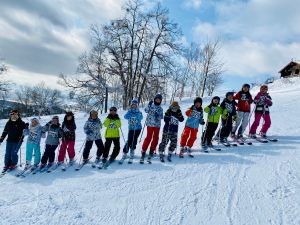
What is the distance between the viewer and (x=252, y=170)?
769cm

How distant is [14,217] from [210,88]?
1981 inches

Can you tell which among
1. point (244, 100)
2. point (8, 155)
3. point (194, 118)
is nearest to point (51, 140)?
point (8, 155)

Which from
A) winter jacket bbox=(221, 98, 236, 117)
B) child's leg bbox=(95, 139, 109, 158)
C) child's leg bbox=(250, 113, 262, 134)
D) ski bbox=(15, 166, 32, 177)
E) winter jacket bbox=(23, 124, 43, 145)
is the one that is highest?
winter jacket bbox=(221, 98, 236, 117)

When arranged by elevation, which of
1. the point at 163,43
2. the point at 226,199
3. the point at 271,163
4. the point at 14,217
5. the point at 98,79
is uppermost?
the point at 163,43

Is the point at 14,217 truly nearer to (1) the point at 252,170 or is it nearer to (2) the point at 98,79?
(1) the point at 252,170

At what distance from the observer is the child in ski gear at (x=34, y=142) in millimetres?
8617

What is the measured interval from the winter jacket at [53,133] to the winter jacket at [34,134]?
0.59 ft

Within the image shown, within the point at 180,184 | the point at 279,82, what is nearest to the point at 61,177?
the point at 180,184

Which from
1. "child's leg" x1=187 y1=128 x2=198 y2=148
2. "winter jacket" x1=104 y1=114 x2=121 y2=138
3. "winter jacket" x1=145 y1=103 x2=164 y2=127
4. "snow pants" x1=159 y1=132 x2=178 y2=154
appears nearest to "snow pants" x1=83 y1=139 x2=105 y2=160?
"winter jacket" x1=104 y1=114 x2=121 y2=138

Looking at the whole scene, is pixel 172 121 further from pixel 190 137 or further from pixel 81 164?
pixel 81 164

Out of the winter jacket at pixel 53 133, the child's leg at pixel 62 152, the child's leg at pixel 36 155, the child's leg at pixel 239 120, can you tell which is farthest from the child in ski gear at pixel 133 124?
the child's leg at pixel 239 120

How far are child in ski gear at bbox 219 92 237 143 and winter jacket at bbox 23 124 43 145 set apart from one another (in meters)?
5.71

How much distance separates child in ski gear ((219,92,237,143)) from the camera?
32.1 feet

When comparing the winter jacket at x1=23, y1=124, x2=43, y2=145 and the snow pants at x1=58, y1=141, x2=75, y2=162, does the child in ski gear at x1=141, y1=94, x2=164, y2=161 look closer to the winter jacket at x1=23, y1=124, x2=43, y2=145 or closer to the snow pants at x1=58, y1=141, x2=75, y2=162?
the snow pants at x1=58, y1=141, x2=75, y2=162
